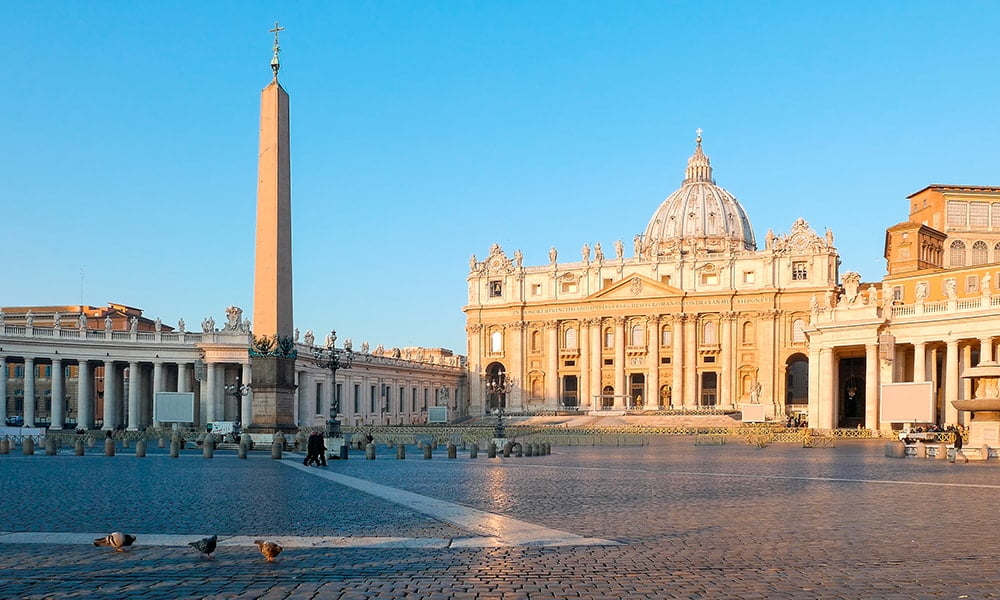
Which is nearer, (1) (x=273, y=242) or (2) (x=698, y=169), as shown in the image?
(1) (x=273, y=242)

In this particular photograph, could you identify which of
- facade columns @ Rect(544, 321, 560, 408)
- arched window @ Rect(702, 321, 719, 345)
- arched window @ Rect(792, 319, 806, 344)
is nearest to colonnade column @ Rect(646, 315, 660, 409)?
arched window @ Rect(702, 321, 719, 345)

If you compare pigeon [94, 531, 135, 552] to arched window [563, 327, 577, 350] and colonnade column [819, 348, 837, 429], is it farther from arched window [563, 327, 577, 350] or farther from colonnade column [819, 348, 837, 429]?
arched window [563, 327, 577, 350]

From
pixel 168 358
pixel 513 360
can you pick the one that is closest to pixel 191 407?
pixel 168 358

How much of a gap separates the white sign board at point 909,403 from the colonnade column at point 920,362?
310 inches

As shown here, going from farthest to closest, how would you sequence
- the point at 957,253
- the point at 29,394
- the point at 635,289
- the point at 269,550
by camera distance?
the point at 635,289 → the point at 957,253 → the point at 29,394 → the point at 269,550

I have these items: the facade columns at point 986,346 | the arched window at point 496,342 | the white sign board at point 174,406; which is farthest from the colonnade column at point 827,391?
the arched window at point 496,342

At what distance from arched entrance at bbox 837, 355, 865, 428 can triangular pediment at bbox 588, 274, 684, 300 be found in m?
22.4

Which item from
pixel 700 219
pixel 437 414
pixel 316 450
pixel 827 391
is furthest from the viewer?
pixel 700 219

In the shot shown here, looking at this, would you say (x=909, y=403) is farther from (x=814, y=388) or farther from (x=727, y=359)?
(x=727, y=359)

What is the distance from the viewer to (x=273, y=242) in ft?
90.8

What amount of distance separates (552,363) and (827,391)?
153ft

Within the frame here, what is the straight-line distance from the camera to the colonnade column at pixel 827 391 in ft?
178

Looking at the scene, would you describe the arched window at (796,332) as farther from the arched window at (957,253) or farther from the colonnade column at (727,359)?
the arched window at (957,253)

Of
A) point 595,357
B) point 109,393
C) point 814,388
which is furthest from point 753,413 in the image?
point 109,393
